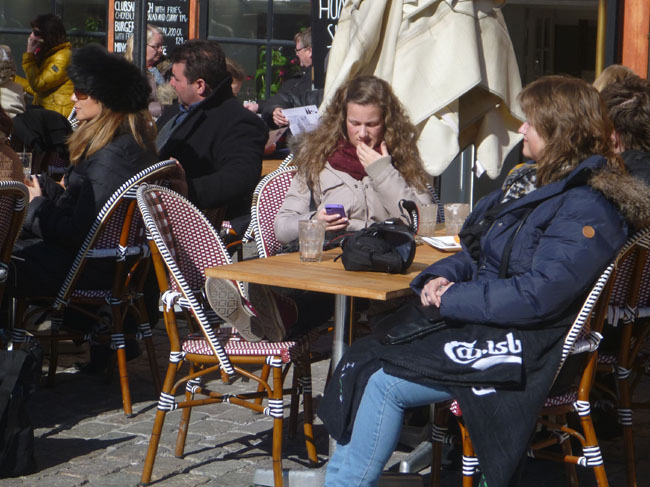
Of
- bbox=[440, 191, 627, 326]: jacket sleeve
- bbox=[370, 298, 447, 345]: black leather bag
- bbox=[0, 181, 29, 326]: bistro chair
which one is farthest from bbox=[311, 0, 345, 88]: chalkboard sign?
bbox=[440, 191, 627, 326]: jacket sleeve

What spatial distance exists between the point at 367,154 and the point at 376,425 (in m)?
1.60

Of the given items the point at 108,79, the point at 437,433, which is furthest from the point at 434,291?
the point at 108,79

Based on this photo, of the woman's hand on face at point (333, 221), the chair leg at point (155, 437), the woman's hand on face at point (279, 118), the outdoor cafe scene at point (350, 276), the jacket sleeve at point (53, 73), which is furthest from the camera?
the jacket sleeve at point (53, 73)

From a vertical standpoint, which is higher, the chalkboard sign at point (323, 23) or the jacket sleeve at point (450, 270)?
the chalkboard sign at point (323, 23)

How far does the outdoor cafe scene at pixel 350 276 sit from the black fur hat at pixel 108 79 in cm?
1

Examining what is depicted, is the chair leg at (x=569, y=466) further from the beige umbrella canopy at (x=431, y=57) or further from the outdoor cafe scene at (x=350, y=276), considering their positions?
the beige umbrella canopy at (x=431, y=57)

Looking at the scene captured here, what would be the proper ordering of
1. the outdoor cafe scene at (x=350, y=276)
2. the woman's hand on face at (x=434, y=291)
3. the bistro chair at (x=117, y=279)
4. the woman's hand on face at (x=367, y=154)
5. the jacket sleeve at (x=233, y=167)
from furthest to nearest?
the jacket sleeve at (x=233, y=167)
the bistro chair at (x=117, y=279)
the woman's hand on face at (x=367, y=154)
the woman's hand on face at (x=434, y=291)
the outdoor cafe scene at (x=350, y=276)

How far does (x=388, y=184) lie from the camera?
4.32 meters

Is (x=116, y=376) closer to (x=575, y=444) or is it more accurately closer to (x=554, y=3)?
(x=575, y=444)

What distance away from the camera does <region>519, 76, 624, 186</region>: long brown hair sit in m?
3.30

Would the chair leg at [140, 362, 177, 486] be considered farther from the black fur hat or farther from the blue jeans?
the black fur hat

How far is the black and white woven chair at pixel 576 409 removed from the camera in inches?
123

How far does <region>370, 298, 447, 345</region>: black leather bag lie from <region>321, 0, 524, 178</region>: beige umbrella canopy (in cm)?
172

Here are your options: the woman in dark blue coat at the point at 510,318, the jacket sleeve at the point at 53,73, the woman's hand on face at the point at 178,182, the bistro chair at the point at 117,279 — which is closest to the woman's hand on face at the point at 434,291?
the woman in dark blue coat at the point at 510,318
